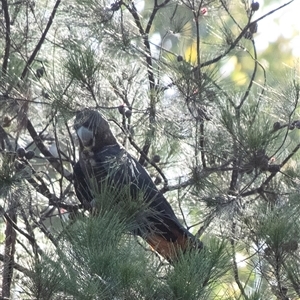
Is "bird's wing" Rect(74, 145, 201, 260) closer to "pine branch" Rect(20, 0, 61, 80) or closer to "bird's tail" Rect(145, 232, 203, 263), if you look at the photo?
"bird's tail" Rect(145, 232, 203, 263)

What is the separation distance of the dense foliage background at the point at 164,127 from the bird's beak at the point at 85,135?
43 millimetres

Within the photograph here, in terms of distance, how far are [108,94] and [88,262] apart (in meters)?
0.90

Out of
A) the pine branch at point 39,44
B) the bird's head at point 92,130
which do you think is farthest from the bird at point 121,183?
the pine branch at point 39,44

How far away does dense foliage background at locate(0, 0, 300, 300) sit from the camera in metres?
2.21

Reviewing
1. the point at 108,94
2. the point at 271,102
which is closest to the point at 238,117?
the point at 271,102

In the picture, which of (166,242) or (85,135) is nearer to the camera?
(166,242)

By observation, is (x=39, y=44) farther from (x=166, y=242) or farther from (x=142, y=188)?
(x=166, y=242)

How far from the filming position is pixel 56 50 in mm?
3012

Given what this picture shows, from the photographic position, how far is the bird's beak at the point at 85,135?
2.85m

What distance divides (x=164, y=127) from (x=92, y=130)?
0.81ft

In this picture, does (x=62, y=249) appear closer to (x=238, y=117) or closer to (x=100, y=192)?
(x=100, y=192)

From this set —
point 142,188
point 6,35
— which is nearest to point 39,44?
point 6,35

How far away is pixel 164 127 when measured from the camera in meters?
2.71

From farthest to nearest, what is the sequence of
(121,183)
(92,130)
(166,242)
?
(92,130) < (166,242) < (121,183)
